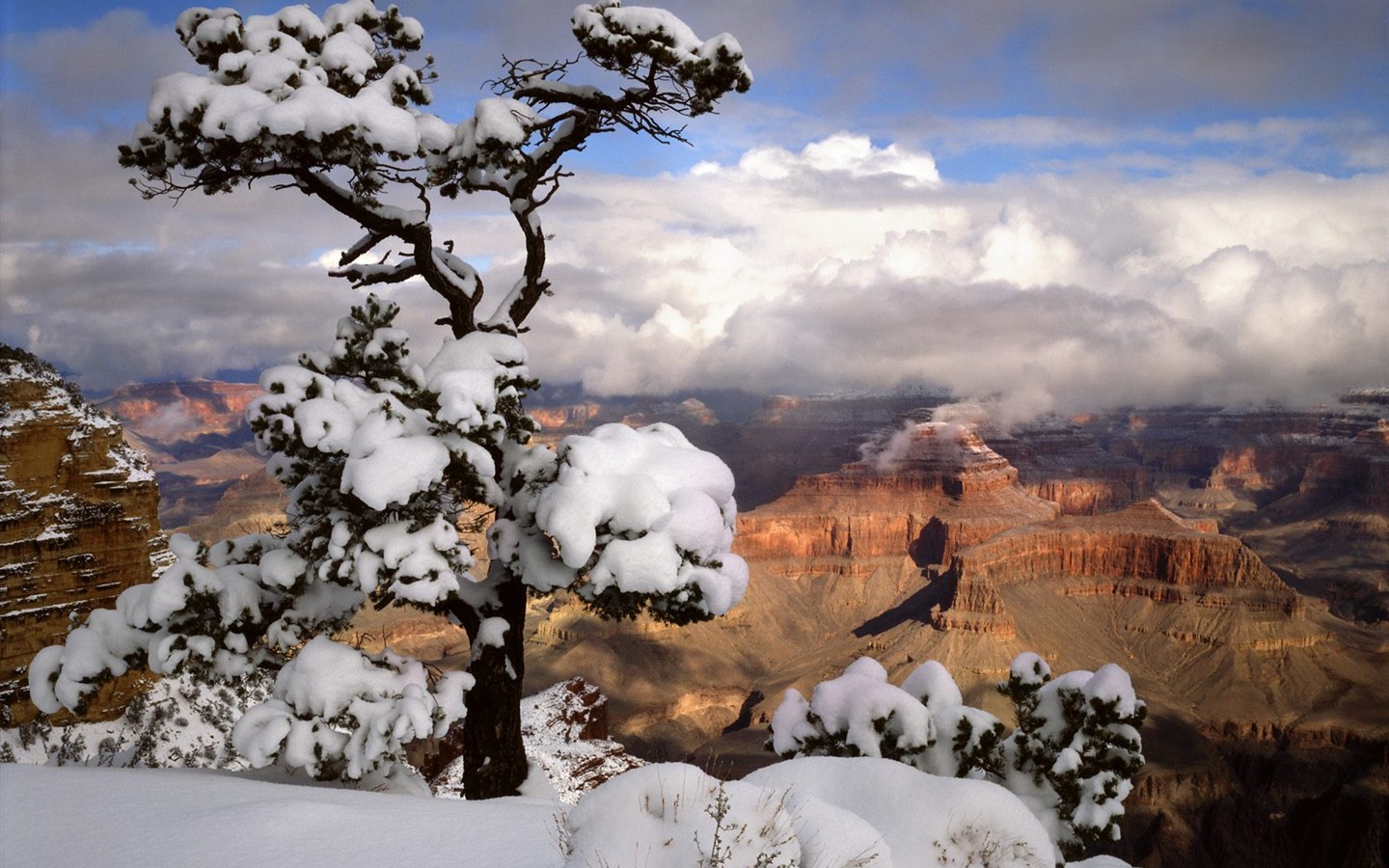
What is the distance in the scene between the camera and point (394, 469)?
747cm

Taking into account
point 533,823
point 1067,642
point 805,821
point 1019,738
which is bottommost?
point 1067,642

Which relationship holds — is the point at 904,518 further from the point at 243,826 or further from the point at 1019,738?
the point at 243,826

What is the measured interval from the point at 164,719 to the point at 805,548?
174218 millimetres

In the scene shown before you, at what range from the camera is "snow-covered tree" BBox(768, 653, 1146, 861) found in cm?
930

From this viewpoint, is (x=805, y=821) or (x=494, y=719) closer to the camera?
(x=805, y=821)

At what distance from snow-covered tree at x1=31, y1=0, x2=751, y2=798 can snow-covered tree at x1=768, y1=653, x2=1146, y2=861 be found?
2.58 meters

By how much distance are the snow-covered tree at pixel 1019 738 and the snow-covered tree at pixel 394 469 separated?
2.58 meters

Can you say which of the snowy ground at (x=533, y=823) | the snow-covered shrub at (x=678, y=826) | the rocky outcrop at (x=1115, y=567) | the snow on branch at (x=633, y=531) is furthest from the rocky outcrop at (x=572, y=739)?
the rocky outcrop at (x=1115, y=567)

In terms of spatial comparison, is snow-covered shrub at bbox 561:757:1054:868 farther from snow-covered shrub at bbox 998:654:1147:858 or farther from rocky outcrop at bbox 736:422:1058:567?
rocky outcrop at bbox 736:422:1058:567

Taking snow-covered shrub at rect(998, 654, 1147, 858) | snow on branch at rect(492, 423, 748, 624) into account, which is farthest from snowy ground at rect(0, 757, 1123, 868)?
snow-covered shrub at rect(998, 654, 1147, 858)

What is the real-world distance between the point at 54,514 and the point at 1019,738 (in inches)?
927

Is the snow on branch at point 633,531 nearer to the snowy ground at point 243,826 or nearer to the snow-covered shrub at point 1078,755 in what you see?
the snowy ground at point 243,826

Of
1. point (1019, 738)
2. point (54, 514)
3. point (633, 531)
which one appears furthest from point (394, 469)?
point (54, 514)

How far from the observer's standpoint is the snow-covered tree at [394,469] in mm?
7695
